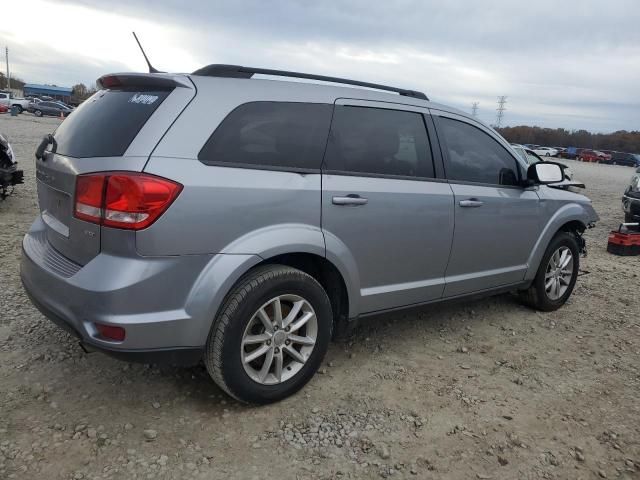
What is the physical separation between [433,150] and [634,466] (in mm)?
2190

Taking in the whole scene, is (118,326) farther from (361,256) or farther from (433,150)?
(433,150)

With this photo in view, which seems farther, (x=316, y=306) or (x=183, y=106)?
(x=316, y=306)

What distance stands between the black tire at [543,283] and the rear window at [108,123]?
357 cm

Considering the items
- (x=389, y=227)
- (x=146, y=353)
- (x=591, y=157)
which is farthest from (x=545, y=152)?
A: (x=146, y=353)

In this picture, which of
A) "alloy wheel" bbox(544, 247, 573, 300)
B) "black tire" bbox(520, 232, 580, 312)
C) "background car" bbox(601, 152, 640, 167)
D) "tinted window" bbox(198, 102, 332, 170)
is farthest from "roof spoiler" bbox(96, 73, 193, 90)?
"background car" bbox(601, 152, 640, 167)

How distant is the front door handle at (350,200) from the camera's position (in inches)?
118

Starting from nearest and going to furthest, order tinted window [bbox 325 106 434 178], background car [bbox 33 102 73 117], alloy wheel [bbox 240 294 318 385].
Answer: alloy wheel [bbox 240 294 318 385], tinted window [bbox 325 106 434 178], background car [bbox 33 102 73 117]

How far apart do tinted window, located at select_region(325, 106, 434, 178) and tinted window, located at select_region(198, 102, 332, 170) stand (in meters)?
0.10

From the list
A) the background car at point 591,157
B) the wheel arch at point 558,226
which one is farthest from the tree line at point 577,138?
the wheel arch at point 558,226

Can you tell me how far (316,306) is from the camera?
9.84 feet

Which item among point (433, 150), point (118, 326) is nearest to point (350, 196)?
point (433, 150)

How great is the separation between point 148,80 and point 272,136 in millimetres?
696

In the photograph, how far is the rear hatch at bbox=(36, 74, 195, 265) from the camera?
8.17 feet

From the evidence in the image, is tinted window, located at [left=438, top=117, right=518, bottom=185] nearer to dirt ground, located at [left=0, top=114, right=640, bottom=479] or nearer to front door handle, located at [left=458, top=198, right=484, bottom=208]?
front door handle, located at [left=458, top=198, right=484, bottom=208]
